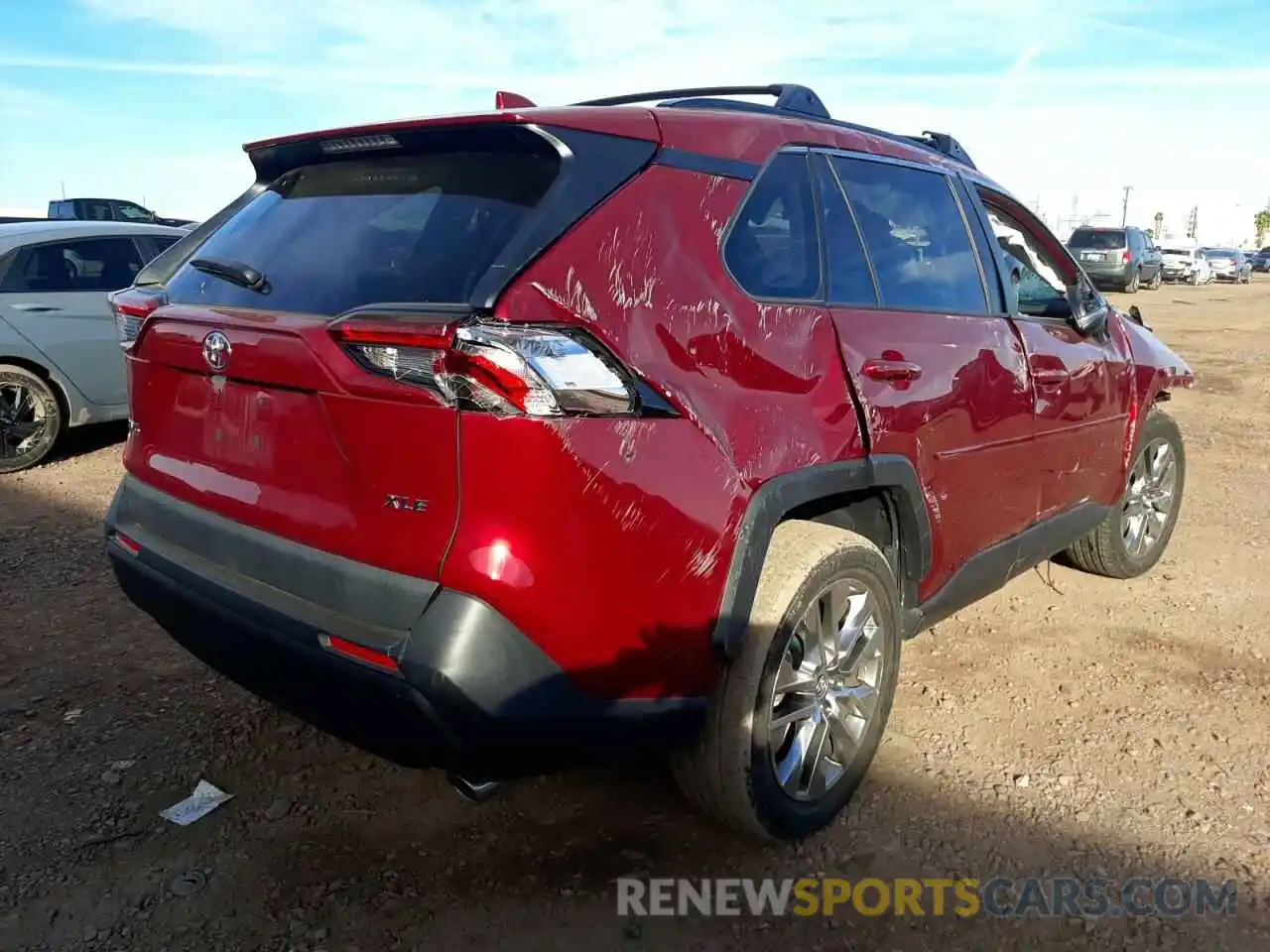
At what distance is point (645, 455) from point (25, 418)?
600 centimetres

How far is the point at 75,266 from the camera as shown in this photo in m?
6.65

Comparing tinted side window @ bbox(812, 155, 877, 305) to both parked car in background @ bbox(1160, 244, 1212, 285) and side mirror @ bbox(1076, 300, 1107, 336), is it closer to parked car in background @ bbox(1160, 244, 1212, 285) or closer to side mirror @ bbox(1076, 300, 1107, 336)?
side mirror @ bbox(1076, 300, 1107, 336)

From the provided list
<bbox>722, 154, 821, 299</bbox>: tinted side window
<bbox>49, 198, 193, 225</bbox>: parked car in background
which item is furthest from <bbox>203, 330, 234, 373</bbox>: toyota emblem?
<bbox>49, 198, 193, 225</bbox>: parked car in background

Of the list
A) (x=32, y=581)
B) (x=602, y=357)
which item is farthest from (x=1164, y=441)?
(x=32, y=581)

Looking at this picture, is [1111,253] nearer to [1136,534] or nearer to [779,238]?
[1136,534]

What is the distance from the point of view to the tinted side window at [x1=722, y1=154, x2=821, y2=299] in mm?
2330

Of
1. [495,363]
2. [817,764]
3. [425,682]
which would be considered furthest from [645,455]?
[817,764]

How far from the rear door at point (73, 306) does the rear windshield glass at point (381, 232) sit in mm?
4737

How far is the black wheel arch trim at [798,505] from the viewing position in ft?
7.25

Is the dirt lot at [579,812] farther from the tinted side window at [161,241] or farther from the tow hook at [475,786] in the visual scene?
the tinted side window at [161,241]

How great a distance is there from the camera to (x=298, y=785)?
283 centimetres

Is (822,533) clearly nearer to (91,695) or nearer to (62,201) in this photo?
(91,695)

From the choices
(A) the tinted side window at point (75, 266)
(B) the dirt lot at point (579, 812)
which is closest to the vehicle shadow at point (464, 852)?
(B) the dirt lot at point (579, 812)

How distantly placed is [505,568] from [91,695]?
2277mm
